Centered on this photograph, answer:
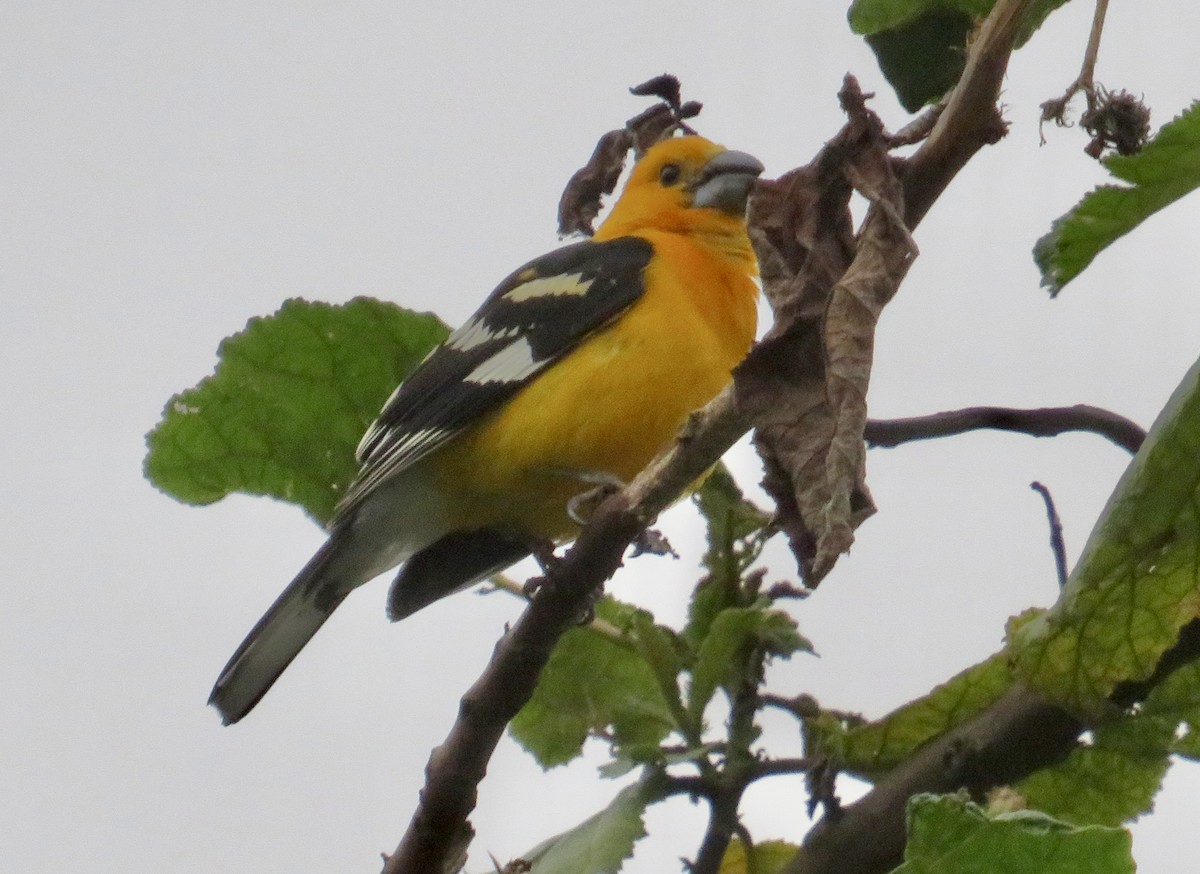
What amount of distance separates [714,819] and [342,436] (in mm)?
1254

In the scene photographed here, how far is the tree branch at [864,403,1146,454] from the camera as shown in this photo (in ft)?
5.83

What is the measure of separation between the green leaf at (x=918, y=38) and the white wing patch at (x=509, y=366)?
6.81 ft

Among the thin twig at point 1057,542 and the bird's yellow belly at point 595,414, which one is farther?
the bird's yellow belly at point 595,414

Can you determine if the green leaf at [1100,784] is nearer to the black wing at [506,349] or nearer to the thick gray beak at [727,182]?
the black wing at [506,349]

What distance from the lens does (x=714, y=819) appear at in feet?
7.64

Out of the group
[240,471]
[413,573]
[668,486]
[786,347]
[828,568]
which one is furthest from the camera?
[413,573]

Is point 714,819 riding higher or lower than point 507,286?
lower

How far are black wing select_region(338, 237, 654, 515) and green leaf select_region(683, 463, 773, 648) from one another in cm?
149

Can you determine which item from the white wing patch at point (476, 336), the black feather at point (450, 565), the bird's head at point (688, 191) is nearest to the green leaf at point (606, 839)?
the black feather at point (450, 565)

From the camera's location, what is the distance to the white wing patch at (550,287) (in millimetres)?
4426

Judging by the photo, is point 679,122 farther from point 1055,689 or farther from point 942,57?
point 1055,689

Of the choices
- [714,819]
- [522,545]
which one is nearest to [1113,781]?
[714,819]

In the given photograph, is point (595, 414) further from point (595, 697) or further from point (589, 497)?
point (595, 697)

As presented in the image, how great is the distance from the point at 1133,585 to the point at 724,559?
34.6 inches
